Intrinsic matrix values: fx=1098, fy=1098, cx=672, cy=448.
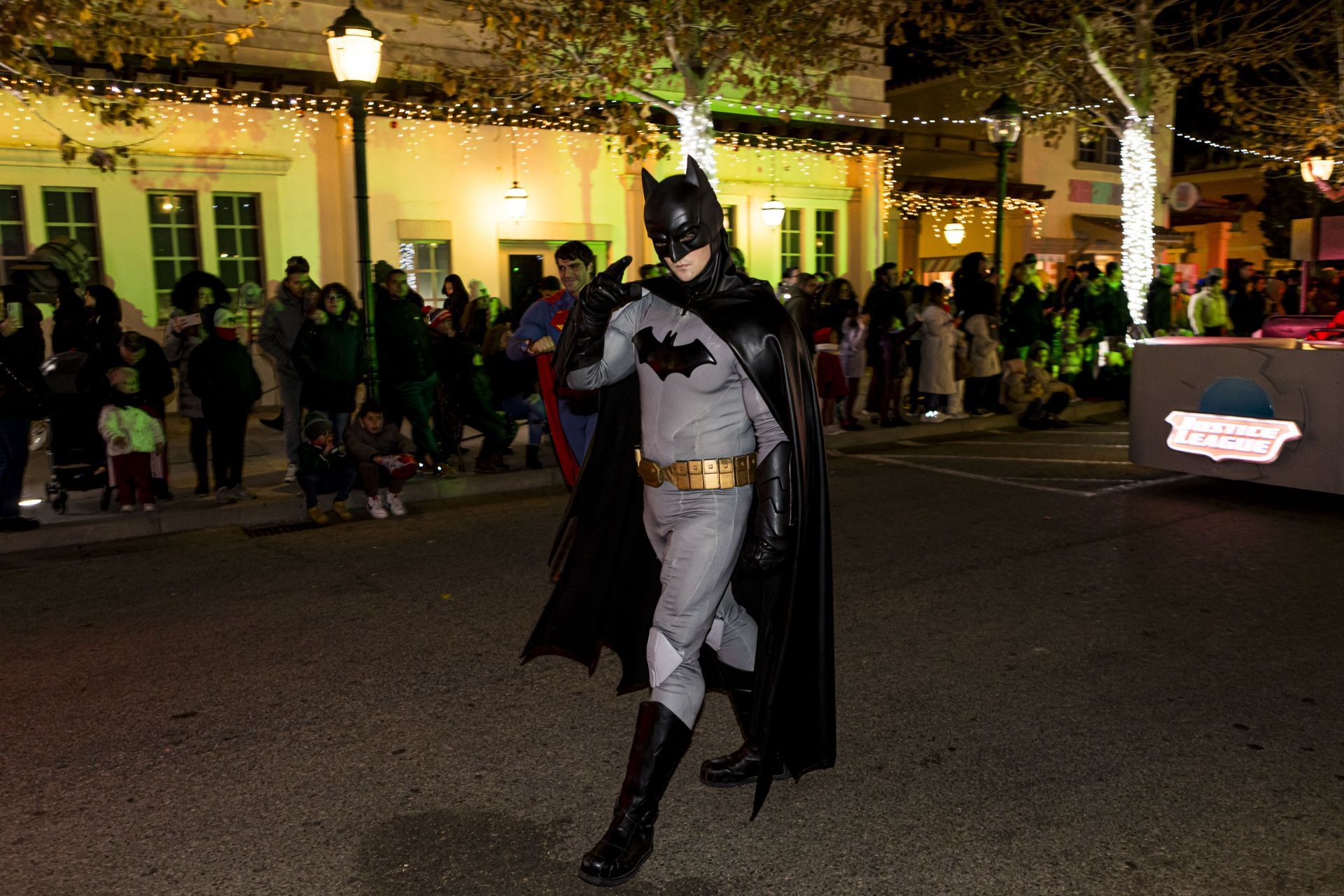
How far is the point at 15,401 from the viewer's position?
7.72 m

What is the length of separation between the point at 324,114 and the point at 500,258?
3418 mm

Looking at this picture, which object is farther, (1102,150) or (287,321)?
(1102,150)

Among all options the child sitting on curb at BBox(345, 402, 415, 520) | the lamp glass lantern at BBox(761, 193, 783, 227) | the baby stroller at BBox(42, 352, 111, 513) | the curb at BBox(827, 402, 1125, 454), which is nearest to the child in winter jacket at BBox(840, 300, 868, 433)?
the curb at BBox(827, 402, 1125, 454)

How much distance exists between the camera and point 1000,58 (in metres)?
19.0

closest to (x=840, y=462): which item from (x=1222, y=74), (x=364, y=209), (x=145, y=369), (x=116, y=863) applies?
(x=364, y=209)

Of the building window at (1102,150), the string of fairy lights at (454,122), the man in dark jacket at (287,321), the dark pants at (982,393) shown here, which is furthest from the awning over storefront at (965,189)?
the man in dark jacket at (287,321)

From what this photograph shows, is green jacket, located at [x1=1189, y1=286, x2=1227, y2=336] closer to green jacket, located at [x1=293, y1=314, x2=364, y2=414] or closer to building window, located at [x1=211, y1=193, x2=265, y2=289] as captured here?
green jacket, located at [x1=293, y1=314, x2=364, y2=414]

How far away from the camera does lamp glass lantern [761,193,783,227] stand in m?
19.5

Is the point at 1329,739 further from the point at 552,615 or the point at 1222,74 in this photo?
the point at 1222,74

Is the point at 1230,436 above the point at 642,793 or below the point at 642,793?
above

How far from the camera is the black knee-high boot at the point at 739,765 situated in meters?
3.72

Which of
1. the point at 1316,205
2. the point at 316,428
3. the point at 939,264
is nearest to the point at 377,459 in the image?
the point at 316,428

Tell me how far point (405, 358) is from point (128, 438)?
7.62 feet

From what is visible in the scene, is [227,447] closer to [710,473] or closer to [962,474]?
[962,474]
